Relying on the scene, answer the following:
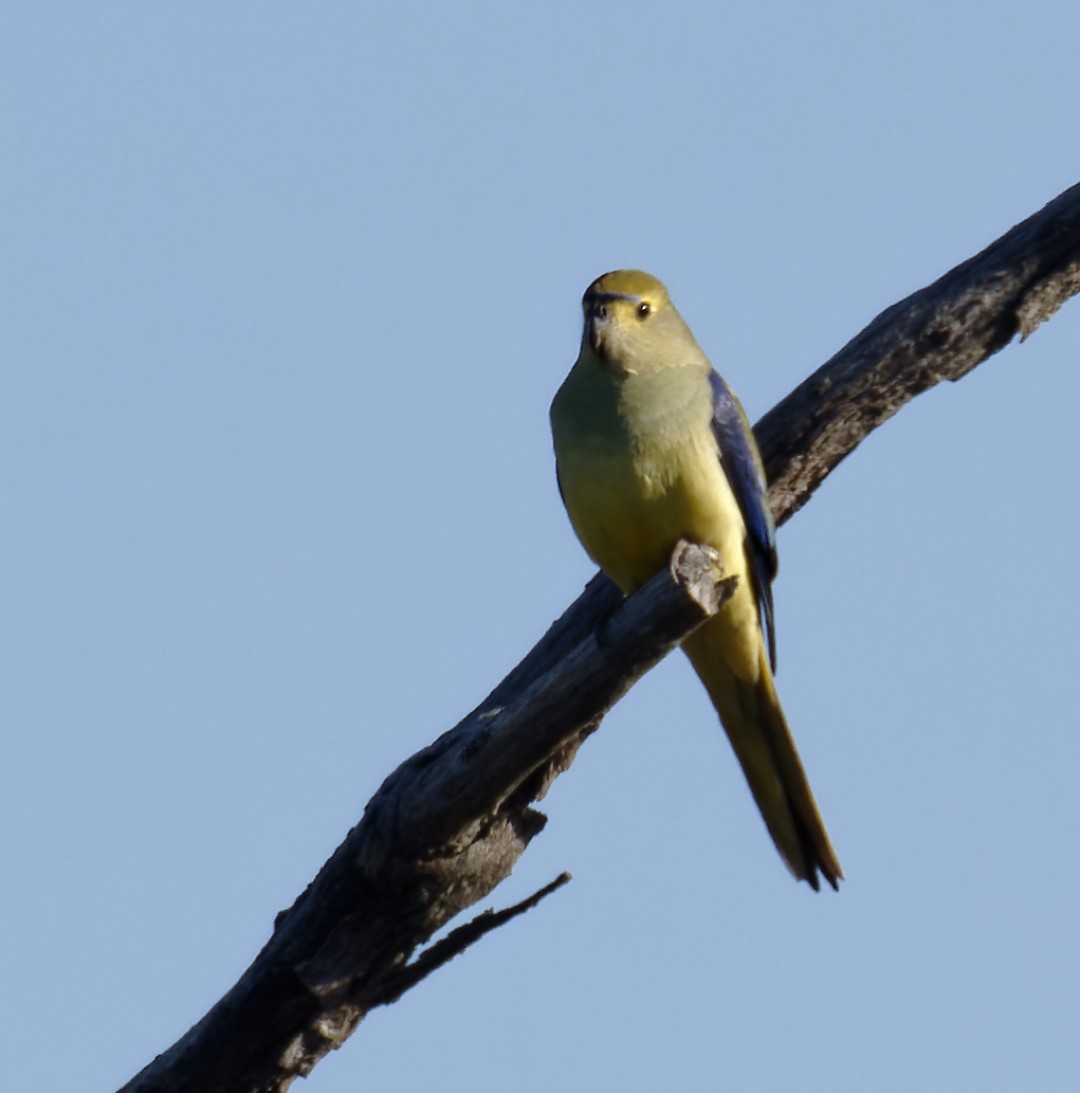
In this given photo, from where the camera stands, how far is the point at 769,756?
23.6ft

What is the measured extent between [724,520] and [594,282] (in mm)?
1288

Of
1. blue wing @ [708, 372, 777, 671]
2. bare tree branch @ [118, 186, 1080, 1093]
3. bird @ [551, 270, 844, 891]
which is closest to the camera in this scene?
bare tree branch @ [118, 186, 1080, 1093]

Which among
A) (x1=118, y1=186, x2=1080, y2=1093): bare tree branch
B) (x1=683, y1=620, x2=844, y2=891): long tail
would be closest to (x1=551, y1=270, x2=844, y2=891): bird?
(x1=683, y1=620, x2=844, y2=891): long tail

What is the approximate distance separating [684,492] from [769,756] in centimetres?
138

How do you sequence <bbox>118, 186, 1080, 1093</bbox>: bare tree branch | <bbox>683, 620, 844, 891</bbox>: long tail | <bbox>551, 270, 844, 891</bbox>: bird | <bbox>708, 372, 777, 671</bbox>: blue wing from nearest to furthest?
<bbox>118, 186, 1080, 1093</bbox>: bare tree branch
<bbox>551, 270, 844, 891</bbox>: bird
<bbox>708, 372, 777, 671</bbox>: blue wing
<bbox>683, 620, 844, 891</bbox>: long tail

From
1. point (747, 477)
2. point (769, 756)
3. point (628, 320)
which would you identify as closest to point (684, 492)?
point (747, 477)

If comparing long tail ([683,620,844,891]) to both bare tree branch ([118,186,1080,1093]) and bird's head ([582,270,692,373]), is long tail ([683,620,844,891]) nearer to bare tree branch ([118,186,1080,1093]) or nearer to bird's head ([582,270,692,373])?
bare tree branch ([118,186,1080,1093])

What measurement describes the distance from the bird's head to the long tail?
1.18m

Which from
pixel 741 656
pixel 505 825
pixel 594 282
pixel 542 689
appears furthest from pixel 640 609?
A: pixel 594 282

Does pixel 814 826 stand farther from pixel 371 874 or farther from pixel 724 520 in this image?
pixel 371 874

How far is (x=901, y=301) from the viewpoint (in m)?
7.29

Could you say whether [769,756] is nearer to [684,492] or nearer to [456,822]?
[684,492]

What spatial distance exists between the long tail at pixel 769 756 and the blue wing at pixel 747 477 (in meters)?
0.32

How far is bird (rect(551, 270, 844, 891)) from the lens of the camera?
256 inches
